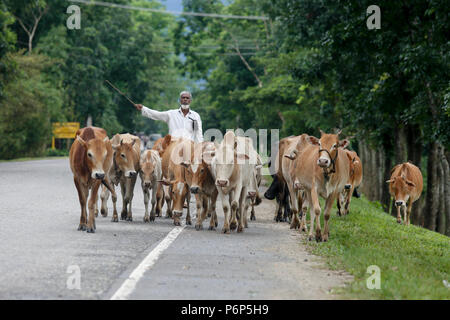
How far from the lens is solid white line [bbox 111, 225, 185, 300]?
8383mm

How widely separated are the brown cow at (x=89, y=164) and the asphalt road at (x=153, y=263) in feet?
1.56

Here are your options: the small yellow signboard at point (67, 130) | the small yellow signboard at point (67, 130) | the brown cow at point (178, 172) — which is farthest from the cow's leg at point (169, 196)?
the small yellow signboard at point (67, 130)

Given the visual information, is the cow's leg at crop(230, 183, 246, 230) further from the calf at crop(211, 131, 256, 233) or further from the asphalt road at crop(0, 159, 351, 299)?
the asphalt road at crop(0, 159, 351, 299)

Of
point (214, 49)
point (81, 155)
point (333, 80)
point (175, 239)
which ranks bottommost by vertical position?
point (175, 239)

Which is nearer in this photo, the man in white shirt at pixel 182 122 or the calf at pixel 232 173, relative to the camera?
the calf at pixel 232 173

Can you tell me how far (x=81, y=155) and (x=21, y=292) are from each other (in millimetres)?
6493

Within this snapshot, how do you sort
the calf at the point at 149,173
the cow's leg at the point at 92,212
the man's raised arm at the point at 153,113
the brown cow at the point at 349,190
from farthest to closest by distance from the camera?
the brown cow at the point at 349,190, the man's raised arm at the point at 153,113, the calf at the point at 149,173, the cow's leg at the point at 92,212

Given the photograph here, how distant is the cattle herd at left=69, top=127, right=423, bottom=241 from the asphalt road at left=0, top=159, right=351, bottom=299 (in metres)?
0.50

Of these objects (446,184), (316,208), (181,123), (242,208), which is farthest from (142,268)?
(446,184)

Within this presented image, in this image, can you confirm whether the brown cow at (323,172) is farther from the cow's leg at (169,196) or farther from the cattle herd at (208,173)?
the cow's leg at (169,196)

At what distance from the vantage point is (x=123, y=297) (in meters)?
8.18

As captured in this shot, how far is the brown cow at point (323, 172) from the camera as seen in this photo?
1414 cm

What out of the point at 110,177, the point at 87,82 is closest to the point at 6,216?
the point at 110,177
